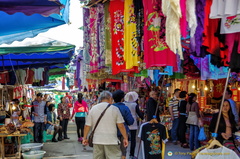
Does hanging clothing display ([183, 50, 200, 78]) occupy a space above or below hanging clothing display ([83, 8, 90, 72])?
below

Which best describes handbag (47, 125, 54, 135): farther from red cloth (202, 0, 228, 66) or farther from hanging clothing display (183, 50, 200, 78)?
red cloth (202, 0, 228, 66)

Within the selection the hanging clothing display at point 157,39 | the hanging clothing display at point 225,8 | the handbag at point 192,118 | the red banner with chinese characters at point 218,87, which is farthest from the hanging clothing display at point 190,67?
the red banner with chinese characters at point 218,87

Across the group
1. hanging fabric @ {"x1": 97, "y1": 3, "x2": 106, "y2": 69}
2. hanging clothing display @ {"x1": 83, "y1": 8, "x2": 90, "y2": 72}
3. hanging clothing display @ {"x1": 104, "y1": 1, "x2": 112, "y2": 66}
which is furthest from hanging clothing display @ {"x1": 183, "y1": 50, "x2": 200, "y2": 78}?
hanging clothing display @ {"x1": 83, "y1": 8, "x2": 90, "y2": 72}

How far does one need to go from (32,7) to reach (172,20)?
2.03 meters

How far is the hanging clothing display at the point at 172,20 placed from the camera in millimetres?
3188

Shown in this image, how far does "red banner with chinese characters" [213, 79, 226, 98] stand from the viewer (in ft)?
39.1

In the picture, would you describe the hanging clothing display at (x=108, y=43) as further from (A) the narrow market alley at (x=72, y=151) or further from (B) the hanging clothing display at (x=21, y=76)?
(B) the hanging clothing display at (x=21, y=76)

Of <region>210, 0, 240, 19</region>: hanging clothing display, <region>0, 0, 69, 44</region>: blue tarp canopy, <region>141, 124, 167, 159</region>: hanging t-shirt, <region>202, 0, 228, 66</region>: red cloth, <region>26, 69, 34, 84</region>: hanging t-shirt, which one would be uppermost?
<region>0, 0, 69, 44</region>: blue tarp canopy

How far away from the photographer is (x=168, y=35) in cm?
349

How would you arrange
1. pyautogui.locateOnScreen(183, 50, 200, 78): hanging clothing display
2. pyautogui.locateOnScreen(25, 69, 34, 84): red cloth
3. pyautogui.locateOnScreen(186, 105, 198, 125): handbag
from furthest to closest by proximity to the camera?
pyautogui.locateOnScreen(25, 69, 34, 84): red cloth, pyautogui.locateOnScreen(186, 105, 198, 125): handbag, pyautogui.locateOnScreen(183, 50, 200, 78): hanging clothing display

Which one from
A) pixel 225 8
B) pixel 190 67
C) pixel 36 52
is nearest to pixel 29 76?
pixel 36 52

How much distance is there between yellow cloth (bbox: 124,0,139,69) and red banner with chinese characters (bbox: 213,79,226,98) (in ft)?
24.2

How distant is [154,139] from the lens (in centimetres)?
636

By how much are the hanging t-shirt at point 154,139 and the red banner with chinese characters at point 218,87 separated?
6408mm
